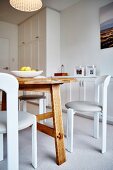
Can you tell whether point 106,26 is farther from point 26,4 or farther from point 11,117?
point 11,117

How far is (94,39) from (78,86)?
0.97 m

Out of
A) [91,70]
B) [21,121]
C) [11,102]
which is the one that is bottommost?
[21,121]

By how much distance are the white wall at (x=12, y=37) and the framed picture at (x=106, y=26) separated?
294 cm

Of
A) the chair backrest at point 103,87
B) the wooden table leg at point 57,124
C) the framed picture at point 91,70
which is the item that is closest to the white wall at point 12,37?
the framed picture at point 91,70

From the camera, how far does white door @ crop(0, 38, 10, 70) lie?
4551 mm

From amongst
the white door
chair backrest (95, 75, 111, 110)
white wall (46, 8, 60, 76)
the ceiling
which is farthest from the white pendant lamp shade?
the white door

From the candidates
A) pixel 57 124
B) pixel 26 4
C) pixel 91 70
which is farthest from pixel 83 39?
pixel 57 124

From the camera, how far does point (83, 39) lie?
10.2 ft

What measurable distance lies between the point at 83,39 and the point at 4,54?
104 inches

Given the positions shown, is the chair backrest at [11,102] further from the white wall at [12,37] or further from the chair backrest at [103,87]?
the white wall at [12,37]

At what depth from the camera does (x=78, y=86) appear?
2973 millimetres

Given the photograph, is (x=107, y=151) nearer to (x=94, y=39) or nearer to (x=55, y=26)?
(x=94, y=39)

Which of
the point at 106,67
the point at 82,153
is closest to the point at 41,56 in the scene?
the point at 106,67

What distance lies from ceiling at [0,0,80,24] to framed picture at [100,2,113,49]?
82 cm
